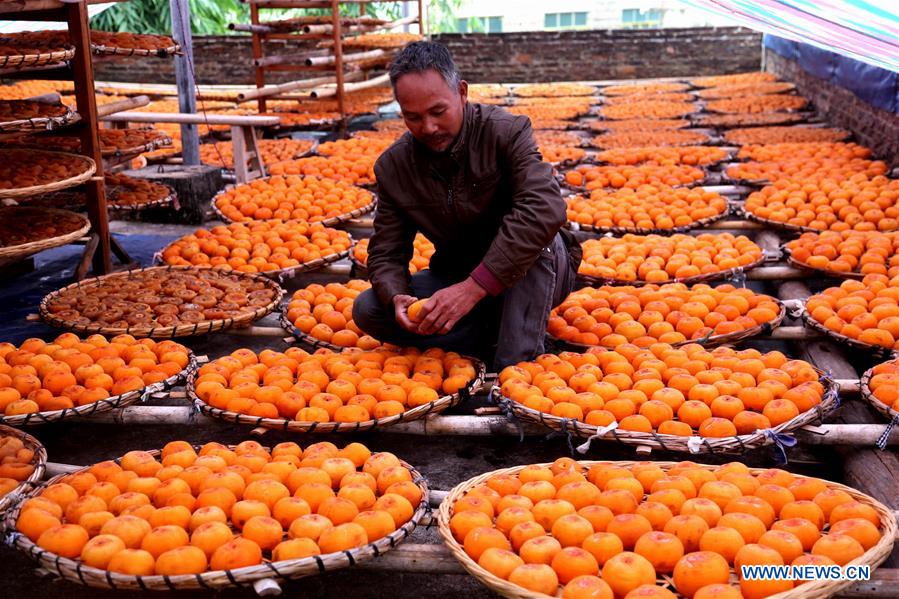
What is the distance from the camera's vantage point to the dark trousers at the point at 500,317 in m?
3.31

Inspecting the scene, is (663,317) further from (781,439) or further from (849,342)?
(781,439)

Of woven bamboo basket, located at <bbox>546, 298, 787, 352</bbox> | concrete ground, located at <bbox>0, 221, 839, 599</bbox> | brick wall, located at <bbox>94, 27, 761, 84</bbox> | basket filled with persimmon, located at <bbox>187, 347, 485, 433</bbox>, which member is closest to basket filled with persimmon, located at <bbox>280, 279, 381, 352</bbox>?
basket filled with persimmon, located at <bbox>187, 347, 485, 433</bbox>

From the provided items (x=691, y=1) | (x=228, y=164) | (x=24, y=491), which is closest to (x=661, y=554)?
(x=24, y=491)

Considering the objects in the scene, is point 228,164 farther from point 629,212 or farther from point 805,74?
point 805,74

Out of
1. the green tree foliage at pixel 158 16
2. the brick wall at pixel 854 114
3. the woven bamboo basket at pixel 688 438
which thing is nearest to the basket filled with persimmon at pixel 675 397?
the woven bamboo basket at pixel 688 438

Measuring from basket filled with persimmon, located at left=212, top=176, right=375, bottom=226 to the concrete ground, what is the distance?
240 centimetres

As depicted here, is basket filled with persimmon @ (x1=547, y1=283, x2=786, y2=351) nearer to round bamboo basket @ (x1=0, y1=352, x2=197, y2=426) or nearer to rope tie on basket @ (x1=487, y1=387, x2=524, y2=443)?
rope tie on basket @ (x1=487, y1=387, x2=524, y2=443)

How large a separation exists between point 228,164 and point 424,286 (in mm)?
4955

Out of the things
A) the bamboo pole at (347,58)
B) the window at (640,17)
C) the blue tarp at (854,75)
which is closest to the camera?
the blue tarp at (854,75)

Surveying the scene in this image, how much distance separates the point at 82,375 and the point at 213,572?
1.48 m

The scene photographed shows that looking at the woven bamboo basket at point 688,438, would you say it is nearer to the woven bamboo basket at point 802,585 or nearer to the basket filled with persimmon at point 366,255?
the woven bamboo basket at point 802,585

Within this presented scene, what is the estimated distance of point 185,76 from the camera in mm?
7172

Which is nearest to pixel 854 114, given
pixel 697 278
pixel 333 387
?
pixel 697 278

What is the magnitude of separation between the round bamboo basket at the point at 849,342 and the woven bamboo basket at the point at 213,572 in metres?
2.19
